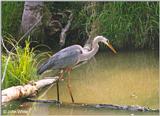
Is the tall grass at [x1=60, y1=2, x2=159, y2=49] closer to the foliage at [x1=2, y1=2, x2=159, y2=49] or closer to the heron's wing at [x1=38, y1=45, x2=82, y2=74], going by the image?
the foliage at [x1=2, y1=2, x2=159, y2=49]

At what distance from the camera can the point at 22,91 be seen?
269 inches

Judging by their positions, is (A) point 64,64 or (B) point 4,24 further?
(B) point 4,24

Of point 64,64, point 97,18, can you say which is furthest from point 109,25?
point 64,64

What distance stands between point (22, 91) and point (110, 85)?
1.49 meters

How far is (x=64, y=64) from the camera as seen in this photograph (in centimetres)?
691

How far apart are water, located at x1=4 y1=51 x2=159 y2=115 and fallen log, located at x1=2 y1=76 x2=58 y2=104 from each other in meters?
0.12

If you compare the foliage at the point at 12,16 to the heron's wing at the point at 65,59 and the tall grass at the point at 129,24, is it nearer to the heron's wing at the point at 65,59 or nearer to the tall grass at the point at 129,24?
the tall grass at the point at 129,24

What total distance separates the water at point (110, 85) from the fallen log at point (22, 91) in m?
0.12

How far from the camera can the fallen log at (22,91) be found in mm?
6621

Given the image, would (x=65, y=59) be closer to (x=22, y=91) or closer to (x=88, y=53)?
(x=88, y=53)

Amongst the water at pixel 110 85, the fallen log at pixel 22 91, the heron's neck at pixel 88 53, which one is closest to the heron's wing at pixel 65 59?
the heron's neck at pixel 88 53

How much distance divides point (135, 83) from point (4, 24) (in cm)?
351

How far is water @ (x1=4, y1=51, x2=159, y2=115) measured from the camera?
6.73m

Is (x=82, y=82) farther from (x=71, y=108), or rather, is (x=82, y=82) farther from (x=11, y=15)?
(x=11, y=15)
